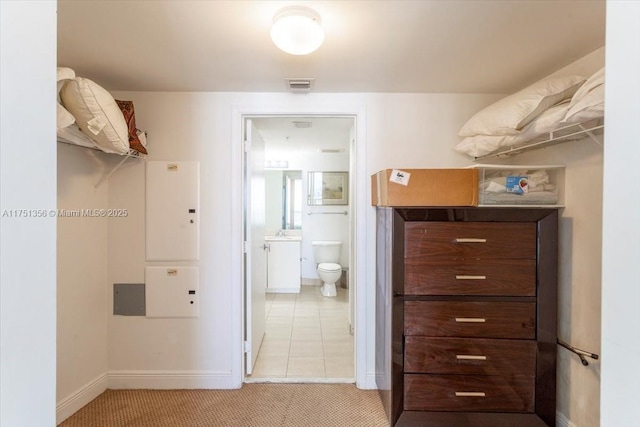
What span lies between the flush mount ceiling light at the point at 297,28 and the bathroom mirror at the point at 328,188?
10.8 ft

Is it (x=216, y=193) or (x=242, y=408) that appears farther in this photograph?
(x=216, y=193)

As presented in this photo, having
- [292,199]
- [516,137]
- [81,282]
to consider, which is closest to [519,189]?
[516,137]

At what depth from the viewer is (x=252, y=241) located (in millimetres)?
2254

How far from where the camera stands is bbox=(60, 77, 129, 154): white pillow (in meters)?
1.40

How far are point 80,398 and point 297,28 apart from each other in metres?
2.62

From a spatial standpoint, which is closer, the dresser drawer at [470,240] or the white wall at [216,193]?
the dresser drawer at [470,240]

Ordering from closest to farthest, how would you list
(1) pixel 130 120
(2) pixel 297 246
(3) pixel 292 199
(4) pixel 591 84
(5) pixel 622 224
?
1. (5) pixel 622 224
2. (4) pixel 591 84
3. (1) pixel 130 120
4. (2) pixel 297 246
5. (3) pixel 292 199

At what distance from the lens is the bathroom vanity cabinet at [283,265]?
166 inches

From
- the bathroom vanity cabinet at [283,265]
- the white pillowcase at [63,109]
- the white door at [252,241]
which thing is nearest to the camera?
the white pillowcase at [63,109]

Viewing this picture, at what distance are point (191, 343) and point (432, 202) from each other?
77.2 inches

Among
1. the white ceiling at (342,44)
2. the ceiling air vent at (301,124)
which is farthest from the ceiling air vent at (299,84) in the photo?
the ceiling air vent at (301,124)

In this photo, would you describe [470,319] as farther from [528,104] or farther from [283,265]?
[283,265]

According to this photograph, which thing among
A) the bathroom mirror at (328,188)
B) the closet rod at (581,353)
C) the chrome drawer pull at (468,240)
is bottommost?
the closet rod at (581,353)

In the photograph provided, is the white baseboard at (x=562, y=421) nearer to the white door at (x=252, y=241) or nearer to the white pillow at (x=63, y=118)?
the white door at (x=252, y=241)
